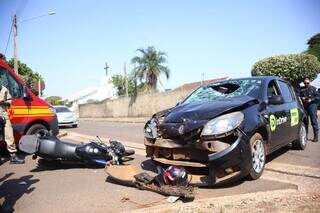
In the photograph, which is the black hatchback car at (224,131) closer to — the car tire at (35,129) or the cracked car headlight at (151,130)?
the cracked car headlight at (151,130)

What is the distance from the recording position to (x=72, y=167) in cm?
824

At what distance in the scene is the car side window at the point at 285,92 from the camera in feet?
26.8

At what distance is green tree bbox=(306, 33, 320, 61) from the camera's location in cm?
3924

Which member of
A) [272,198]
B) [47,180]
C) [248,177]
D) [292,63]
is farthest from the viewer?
[292,63]

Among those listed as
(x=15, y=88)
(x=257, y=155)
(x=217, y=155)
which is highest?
(x=15, y=88)

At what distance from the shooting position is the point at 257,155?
20.5 feet

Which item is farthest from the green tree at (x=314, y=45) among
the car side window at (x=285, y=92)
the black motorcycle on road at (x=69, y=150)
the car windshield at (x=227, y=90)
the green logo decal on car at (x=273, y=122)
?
the black motorcycle on road at (x=69, y=150)

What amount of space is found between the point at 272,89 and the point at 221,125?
2.42 meters

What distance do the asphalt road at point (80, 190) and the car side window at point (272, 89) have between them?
4.17 ft

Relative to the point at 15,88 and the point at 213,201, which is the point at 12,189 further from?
the point at 15,88

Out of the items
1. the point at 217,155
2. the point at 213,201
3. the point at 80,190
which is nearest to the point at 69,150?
the point at 80,190

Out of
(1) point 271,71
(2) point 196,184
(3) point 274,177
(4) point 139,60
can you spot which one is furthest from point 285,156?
(4) point 139,60

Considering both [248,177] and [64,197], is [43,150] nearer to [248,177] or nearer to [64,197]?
[64,197]

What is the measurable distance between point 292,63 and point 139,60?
17839mm
